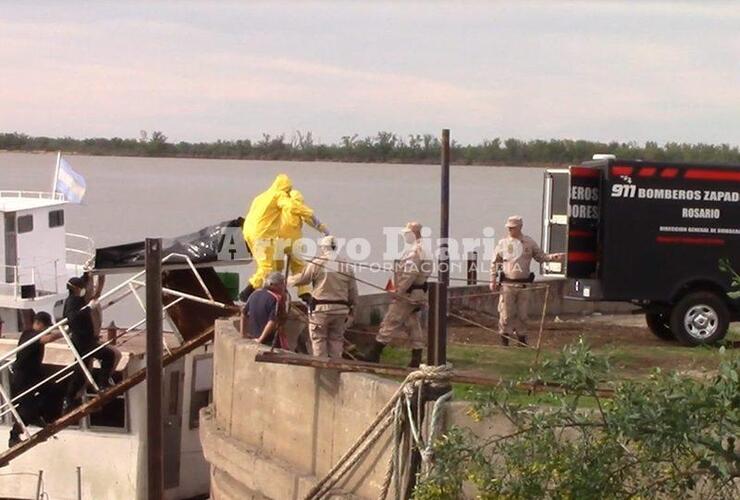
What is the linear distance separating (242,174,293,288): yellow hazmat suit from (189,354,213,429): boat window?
361 centimetres

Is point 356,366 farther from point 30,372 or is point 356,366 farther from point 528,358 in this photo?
point 30,372

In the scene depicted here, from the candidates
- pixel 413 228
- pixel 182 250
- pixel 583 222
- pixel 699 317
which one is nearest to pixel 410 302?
pixel 413 228

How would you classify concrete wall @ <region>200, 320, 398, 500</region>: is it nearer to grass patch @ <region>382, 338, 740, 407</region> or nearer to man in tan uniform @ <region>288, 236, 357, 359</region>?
man in tan uniform @ <region>288, 236, 357, 359</region>

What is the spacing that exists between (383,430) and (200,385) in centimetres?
864

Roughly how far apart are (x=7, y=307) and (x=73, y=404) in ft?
35.6

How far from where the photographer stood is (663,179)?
13.9m

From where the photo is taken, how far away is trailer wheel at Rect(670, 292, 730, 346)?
14.0m

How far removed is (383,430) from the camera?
7664 mm

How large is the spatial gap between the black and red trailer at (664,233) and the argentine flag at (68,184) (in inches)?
699

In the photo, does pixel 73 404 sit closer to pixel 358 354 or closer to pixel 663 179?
pixel 358 354

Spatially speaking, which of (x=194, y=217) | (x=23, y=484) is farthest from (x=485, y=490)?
(x=194, y=217)

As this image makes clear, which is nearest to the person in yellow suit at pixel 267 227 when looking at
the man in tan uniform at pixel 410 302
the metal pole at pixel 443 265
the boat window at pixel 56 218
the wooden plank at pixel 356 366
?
the man in tan uniform at pixel 410 302

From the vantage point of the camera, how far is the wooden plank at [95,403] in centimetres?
1324

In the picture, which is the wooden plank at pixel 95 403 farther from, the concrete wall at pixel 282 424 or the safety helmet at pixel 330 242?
the concrete wall at pixel 282 424
